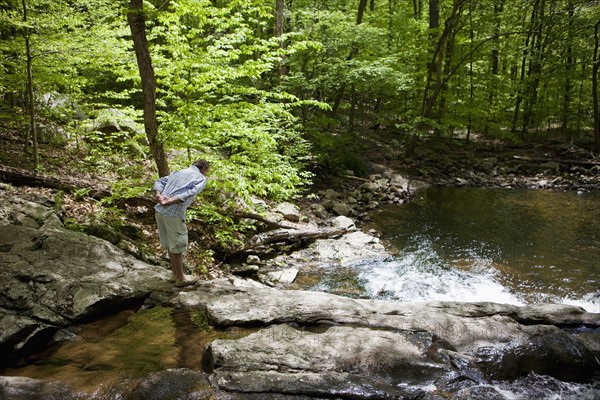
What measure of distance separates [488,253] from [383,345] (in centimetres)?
649

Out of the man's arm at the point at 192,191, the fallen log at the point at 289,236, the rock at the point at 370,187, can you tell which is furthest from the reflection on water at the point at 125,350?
the rock at the point at 370,187

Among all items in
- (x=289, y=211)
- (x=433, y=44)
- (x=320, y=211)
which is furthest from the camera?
(x=433, y=44)

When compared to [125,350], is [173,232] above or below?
above

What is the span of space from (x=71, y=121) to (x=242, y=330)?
35.8ft

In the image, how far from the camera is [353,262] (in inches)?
355

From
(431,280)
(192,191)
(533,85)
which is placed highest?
(533,85)

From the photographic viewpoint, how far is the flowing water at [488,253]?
7.33 meters

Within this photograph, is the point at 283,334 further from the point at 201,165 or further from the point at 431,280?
the point at 431,280

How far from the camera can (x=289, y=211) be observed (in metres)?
11.2

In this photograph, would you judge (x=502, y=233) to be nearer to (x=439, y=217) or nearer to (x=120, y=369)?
(x=439, y=217)

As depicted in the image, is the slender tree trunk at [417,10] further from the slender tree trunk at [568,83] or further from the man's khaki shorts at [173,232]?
the man's khaki shorts at [173,232]

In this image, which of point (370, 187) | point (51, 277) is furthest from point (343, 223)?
point (51, 277)

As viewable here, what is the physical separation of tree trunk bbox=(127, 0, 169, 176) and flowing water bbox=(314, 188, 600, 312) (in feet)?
13.5

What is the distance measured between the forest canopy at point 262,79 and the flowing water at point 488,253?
10.5 ft
